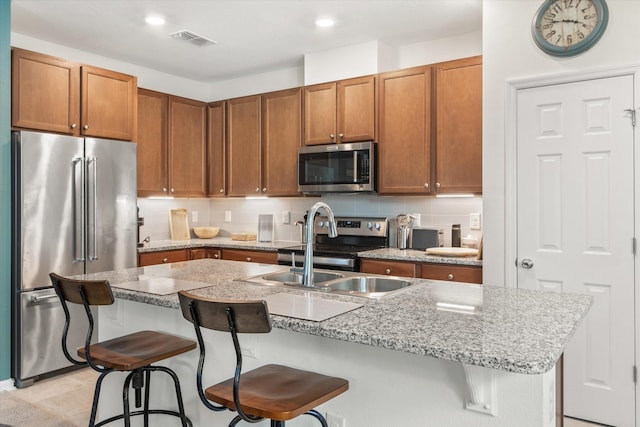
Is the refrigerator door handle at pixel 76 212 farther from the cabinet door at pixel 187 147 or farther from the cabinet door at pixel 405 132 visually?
the cabinet door at pixel 405 132

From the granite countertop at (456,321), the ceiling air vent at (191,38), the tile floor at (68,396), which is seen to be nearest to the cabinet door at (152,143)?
the ceiling air vent at (191,38)

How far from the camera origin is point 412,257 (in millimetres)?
3512

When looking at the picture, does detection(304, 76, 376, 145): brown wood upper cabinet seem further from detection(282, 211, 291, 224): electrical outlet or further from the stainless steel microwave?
detection(282, 211, 291, 224): electrical outlet

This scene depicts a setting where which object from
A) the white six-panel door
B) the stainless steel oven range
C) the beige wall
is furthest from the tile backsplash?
the white six-panel door

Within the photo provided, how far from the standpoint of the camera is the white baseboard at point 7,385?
3.28 meters

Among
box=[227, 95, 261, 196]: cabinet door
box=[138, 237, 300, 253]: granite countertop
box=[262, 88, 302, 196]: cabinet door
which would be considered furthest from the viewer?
box=[227, 95, 261, 196]: cabinet door

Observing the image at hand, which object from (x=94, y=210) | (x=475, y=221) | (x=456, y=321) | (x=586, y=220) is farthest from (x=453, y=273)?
(x=94, y=210)

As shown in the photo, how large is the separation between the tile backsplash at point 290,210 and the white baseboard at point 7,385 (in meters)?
1.81

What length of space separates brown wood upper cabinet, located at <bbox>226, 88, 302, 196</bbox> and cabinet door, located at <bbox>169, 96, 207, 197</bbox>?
1.07ft

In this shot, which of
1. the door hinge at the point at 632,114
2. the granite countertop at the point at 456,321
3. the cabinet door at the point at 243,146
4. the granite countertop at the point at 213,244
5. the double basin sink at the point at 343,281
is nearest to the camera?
the granite countertop at the point at 456,321

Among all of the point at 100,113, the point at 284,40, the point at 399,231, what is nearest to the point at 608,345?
the point at 399,231

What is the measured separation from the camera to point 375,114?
4004 millimetres

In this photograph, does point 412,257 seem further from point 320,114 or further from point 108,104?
point 108,104

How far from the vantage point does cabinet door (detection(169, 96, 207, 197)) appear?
189 inches
